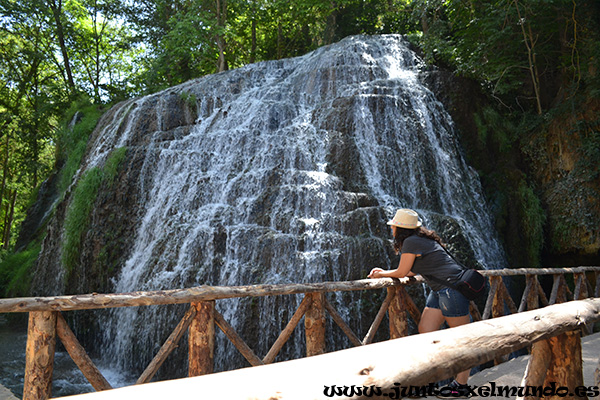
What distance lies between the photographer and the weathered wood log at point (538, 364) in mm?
2156

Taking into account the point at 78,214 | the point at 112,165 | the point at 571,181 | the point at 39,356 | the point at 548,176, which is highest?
the point at 112,165

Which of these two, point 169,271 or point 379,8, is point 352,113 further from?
point 379,8

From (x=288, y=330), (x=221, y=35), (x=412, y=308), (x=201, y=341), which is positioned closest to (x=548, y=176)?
(x=412, y=308)

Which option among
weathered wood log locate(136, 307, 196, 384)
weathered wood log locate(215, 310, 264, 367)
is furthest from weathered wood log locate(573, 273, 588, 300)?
weathered wood log locate(136, 307, 196, 384)

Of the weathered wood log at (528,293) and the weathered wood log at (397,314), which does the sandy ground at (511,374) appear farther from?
the weathered wood log at (528,293)

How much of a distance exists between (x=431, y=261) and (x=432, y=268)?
0.20ft

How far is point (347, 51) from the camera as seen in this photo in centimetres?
1347

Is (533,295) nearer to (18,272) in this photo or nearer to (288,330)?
(288,330)

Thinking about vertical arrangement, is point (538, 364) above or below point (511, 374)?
above

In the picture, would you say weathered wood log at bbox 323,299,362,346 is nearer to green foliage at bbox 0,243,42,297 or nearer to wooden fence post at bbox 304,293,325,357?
wooden fence post at bbox 304,293,325,357

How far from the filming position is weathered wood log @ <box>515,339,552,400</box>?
2.16 metres

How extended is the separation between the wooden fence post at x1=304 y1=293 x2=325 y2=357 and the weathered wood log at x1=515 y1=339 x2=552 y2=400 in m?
2.00

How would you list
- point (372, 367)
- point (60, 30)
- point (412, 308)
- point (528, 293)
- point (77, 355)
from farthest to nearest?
point (60, 30), point (528, 293), point (412, 308), point (77, 355), point (372, 367)

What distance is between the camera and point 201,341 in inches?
132
